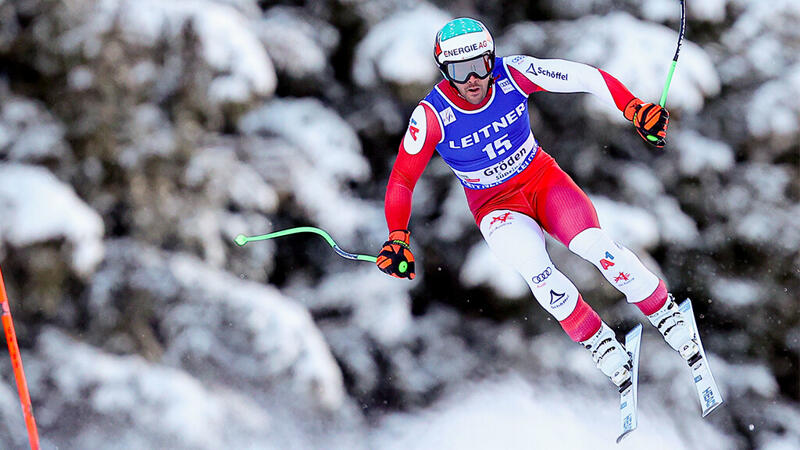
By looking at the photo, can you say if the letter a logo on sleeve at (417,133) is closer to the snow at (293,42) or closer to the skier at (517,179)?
the skier at (517,179)

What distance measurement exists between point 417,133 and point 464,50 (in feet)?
1.40

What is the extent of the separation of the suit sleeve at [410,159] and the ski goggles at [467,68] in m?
0.21

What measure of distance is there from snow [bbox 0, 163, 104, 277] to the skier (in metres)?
2.55

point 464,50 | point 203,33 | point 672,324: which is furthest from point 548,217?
point 203,33

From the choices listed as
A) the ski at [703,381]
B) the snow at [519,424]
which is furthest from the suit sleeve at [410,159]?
the snow at [519,424]

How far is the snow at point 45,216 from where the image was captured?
566cm

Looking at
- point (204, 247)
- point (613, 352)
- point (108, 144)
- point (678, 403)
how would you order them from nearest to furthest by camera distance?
point (613, 352)
point (108, 144)
point (204, 247)
point (678, 403)

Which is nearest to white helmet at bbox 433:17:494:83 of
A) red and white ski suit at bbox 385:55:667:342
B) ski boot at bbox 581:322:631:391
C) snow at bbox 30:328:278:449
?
red and white ski suit at bbox 385:55:667:342

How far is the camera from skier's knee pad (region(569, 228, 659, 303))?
396cm

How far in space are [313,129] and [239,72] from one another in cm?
109

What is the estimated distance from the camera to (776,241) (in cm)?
793

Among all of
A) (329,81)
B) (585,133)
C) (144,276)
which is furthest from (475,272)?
(144,276)

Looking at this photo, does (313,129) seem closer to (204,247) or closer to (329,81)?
(329,81)

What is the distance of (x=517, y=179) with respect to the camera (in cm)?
419
